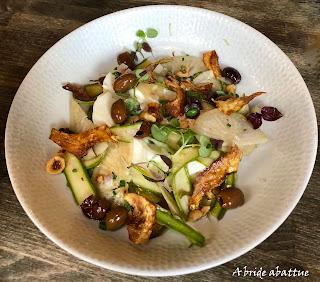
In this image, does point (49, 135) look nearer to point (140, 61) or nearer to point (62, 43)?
point (62, 43)

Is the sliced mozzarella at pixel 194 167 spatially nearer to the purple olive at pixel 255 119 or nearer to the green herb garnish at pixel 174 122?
the green herb garnish at pixel 174 122

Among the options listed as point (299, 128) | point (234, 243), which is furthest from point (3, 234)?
point (299, 128)

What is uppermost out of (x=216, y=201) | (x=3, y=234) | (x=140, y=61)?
(x=140, y=61)

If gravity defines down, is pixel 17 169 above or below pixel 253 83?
below

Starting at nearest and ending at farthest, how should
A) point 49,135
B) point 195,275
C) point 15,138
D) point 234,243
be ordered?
point 234,243, point 195,275, point 15,138, point 49,135

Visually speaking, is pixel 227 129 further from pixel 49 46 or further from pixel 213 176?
pixel 49 46

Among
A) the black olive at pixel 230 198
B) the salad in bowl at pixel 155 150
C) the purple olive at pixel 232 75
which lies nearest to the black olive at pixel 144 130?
the salad in bowl at pixel 155 150

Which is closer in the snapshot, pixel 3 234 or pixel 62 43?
pixel 3 234
